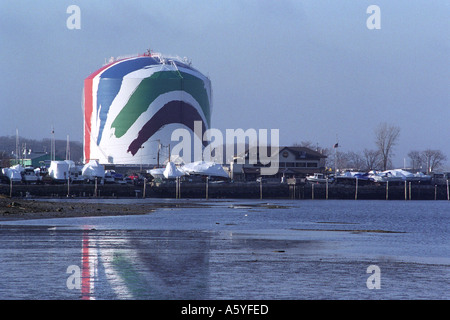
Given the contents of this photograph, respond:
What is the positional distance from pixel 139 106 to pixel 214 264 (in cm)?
8284

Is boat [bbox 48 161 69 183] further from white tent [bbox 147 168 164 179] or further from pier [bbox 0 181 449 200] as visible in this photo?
white tent [bbox 147 168 164 179]

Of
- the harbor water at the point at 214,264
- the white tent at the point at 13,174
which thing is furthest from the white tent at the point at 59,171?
the harbor water at the point at 214,264

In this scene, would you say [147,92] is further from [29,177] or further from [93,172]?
[29,177]

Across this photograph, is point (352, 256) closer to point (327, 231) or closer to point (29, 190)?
point (327, 231)

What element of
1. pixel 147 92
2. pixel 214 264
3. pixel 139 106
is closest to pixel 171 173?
pixel 139 106

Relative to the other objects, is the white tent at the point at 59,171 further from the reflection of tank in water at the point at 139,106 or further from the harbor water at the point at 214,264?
the harbor water at the point at 214,264

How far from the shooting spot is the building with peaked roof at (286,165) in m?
97.8

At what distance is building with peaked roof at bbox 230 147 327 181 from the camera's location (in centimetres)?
9785

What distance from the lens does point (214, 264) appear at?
16328 millimetres

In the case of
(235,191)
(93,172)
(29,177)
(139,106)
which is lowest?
(235,191)

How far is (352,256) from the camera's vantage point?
1855 centimetres

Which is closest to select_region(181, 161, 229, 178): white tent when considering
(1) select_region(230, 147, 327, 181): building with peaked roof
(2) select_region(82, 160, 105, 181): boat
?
(1) select_region(230, 147, 327, 181): building with peaked roof
